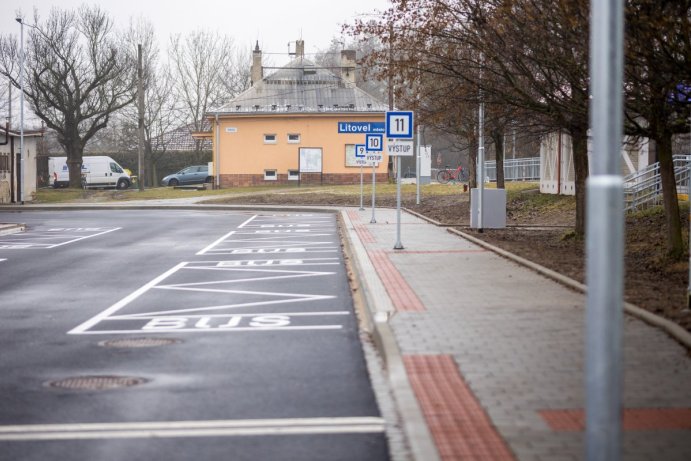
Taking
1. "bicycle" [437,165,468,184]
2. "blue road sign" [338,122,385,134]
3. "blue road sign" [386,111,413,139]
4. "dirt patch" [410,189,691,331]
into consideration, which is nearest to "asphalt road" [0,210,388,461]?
"blue road sign" [386,111,413,139]

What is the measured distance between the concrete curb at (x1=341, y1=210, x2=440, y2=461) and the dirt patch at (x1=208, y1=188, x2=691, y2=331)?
2.84 meters

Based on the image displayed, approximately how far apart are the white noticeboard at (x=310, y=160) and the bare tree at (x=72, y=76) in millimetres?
11821

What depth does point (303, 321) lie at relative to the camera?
39.0 feet

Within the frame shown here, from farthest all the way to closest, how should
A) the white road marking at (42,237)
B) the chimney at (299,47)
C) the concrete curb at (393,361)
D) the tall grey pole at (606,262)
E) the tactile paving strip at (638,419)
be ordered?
the chimney at (299,47), the white road marking at (42,237), the tactile paving strip at (638,419), the concrete curb at (393,361), the tall grey pole at (606,262)

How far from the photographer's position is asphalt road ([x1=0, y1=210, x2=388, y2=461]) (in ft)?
21.6

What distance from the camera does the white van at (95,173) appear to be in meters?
65.4

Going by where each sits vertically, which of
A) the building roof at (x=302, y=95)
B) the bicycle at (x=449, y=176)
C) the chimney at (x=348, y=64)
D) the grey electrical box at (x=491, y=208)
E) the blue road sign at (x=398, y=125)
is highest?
the chimney at (x=348, y=64)

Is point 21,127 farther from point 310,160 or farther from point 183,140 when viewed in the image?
point 183,140

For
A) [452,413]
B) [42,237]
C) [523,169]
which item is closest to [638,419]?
[452,413]

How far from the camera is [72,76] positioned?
206 ft

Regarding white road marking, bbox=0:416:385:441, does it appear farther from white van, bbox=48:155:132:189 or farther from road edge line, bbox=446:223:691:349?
white van, bbox=48:155:132:189

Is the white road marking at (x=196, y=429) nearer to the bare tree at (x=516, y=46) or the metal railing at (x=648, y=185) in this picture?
the bare tree at (x=516, y=46)

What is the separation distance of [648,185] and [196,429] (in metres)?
22.6

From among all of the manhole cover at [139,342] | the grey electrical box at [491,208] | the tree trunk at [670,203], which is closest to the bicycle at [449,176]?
the grey electrical box at [491,208]
